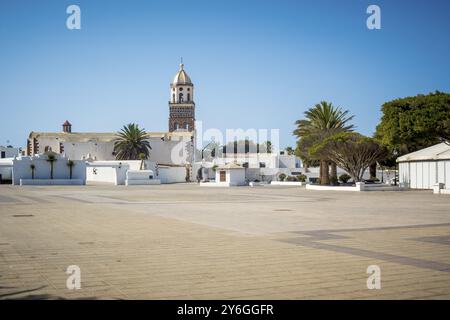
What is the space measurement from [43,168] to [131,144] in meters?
26.9

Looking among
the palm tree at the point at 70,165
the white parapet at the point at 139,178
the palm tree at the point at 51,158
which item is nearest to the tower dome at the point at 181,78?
the white parapet at the point at 139,178

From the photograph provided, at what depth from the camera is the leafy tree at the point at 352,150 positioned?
47344mm

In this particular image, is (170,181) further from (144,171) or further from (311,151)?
(311,151)

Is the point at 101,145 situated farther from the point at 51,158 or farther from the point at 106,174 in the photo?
the point at 51,158

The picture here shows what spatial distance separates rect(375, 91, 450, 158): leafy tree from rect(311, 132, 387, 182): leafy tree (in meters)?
Result: 1.61

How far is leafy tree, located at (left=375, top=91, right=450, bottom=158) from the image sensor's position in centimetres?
4209

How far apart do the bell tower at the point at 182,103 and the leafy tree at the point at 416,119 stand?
2743 inches

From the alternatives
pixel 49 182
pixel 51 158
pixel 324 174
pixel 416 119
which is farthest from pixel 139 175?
pixel 416 119

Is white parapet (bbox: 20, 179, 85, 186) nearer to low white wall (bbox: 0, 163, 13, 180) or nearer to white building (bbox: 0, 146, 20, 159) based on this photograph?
low white wall (bbox: 0, 163, 13, 180)

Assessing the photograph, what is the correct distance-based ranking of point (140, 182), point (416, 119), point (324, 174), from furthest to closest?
point (140, 182) < point (324, 174) < point (416, 119)

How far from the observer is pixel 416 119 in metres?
43.2

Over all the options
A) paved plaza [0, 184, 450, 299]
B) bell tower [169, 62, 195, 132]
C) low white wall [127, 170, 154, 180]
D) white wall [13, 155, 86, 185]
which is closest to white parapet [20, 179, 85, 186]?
white wall [13, 155, 86, 185]

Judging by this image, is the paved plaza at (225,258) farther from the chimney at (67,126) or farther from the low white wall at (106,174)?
the chimney at (67,126)

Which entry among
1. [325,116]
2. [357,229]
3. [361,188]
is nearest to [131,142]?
[325,116]
